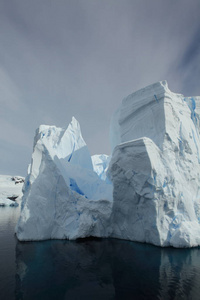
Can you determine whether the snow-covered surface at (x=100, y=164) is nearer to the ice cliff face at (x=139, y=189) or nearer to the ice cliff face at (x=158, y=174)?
the ice cliff face at (x=139, y=189)

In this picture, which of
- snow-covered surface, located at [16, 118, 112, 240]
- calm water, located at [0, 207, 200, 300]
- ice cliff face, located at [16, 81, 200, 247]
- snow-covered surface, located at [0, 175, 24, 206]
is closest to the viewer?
calm water, located at [0, 207, 200, 300]

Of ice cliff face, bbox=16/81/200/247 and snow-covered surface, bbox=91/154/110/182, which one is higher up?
snow-covered surface, bbox=91/154/110/182

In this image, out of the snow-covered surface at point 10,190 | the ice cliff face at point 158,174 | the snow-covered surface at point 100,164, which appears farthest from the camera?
the snow-covered surface at point 10,190

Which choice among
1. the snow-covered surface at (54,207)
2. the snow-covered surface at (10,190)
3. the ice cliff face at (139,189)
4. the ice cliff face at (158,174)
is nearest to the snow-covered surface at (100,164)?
the ice cliff face at (139,189)

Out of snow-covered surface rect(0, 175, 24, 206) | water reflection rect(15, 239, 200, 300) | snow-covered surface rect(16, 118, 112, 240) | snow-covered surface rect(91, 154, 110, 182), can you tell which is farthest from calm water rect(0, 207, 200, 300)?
snow-covered surface rect(0, 175, 24, 206)

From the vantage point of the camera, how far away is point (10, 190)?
37312 millimetres

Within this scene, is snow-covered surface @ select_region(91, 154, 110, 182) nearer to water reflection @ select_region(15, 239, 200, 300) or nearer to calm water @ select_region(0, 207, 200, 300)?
calm water @ select_region(0, 207, 200, 300)

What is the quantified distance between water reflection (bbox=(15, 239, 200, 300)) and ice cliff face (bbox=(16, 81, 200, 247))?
4.38 ft

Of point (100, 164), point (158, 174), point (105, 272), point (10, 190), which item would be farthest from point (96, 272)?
point (10, 190)

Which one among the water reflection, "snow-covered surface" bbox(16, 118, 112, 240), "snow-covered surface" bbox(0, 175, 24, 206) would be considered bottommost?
the water reflection

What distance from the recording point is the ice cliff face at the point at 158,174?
10.4 meters

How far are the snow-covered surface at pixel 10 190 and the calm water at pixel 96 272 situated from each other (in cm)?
2651

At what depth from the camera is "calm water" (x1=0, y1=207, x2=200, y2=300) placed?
5344mm

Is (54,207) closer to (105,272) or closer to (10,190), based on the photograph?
(105,272)
